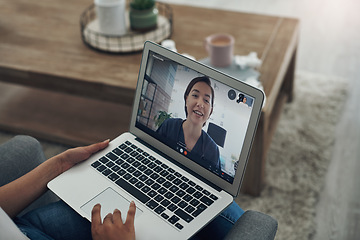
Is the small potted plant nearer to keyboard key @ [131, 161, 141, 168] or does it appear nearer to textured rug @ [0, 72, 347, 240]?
textured rug @ [0, 72, 347, 240]

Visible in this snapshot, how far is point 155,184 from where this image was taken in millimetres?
1059

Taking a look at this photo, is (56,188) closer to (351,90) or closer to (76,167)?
(76,167)

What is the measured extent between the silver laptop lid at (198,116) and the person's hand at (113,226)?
223 millimetres

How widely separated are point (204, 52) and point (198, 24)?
285mm

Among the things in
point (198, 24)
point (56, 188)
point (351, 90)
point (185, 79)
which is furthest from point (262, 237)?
point (351, 90)

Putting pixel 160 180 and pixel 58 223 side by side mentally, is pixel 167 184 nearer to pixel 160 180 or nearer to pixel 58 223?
pixel 160 180

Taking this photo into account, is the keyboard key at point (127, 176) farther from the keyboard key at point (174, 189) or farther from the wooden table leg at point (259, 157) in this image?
the wooden table leg at point (259, 157)

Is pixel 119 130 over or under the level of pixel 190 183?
under

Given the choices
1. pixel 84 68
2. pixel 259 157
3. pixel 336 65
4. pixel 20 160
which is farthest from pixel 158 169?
pixel 336 65

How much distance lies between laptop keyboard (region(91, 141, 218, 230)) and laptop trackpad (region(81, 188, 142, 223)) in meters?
0.03

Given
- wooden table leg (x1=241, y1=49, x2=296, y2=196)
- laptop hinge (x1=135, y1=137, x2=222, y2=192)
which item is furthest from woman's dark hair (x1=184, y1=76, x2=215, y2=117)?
wooden table leg (x1=241, y1=49, x2=296, y2=196)

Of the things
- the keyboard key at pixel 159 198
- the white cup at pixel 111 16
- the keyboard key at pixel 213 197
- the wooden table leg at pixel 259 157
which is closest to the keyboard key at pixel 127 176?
the keyboard key at pixel 159 198

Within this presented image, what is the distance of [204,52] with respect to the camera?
187 centimetres

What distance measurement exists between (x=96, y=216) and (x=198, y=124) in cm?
31
